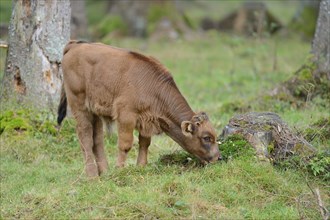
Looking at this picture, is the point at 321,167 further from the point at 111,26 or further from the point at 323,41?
the point at 111,26

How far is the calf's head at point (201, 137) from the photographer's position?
8984 millimetres

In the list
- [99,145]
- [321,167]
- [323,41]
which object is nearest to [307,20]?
[323,41]

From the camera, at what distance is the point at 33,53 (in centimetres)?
1178

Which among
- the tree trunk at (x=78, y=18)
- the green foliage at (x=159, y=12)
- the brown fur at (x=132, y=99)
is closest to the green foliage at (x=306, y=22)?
the green foliage at (x=159, y=12)

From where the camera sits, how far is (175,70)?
20.4 meters

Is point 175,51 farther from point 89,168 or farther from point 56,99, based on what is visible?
point 89,168

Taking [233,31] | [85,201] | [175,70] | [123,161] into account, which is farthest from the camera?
[233,31]

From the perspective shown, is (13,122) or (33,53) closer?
(13,122)

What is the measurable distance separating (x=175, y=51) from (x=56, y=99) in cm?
1209

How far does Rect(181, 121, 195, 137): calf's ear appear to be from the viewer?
29.6ft

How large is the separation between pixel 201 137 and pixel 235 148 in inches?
18.2

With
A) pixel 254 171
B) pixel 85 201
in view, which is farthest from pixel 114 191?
pixel 254 171

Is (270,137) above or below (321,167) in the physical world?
above

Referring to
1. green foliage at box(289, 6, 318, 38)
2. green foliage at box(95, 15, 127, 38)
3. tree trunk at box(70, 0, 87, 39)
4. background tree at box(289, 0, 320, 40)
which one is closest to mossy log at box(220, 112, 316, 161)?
tree trunk at box(70, 0, 87, 39)
